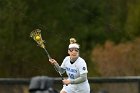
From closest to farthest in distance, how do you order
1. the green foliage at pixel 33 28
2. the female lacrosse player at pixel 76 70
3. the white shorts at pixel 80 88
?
the female lacrosse player at pixel 76 70 → the white shorts at pixel 80 88 → the green foliage at pixel 33 28

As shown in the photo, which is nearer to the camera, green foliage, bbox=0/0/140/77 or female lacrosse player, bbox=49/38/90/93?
female lacrosse player, bbox=49/38/90/93

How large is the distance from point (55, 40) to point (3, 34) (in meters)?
2.51

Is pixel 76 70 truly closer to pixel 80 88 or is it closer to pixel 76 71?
pixel 76 71

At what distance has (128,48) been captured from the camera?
98.1 ft

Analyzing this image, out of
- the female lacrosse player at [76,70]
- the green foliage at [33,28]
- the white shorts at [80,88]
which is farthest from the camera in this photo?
the green foliage at [33,28]

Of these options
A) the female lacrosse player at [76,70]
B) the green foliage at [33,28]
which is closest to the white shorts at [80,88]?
the female lacrosse player at [76,70]

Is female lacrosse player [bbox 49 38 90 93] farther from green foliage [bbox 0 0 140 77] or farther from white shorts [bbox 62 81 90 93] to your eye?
green foliage [bbox 0 0 140 77]

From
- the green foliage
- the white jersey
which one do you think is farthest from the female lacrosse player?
the green foliage

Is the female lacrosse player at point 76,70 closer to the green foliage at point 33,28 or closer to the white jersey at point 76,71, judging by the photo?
the white jersey at point 76,71

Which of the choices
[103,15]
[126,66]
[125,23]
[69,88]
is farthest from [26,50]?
[125,23]

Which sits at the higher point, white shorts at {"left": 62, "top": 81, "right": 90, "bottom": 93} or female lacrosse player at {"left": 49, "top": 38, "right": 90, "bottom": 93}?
female lacrosse player at {"left": 49, "top": 38, "right": 90, "bottom": 93}

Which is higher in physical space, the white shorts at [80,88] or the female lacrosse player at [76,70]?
the female lacrosse player at [76,70]

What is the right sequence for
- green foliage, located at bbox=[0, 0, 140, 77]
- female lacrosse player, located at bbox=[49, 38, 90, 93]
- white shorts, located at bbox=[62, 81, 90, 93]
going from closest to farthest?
female lacrosse player, located at bbox=[49, 38, 90, 93] → white shorts, located at bbox=[62, 81, 90, 93] → green foliage, located at bbox=[0, 0, 140, 77]

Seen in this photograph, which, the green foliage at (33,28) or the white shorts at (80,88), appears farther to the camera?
the green foliage at (33,28)
